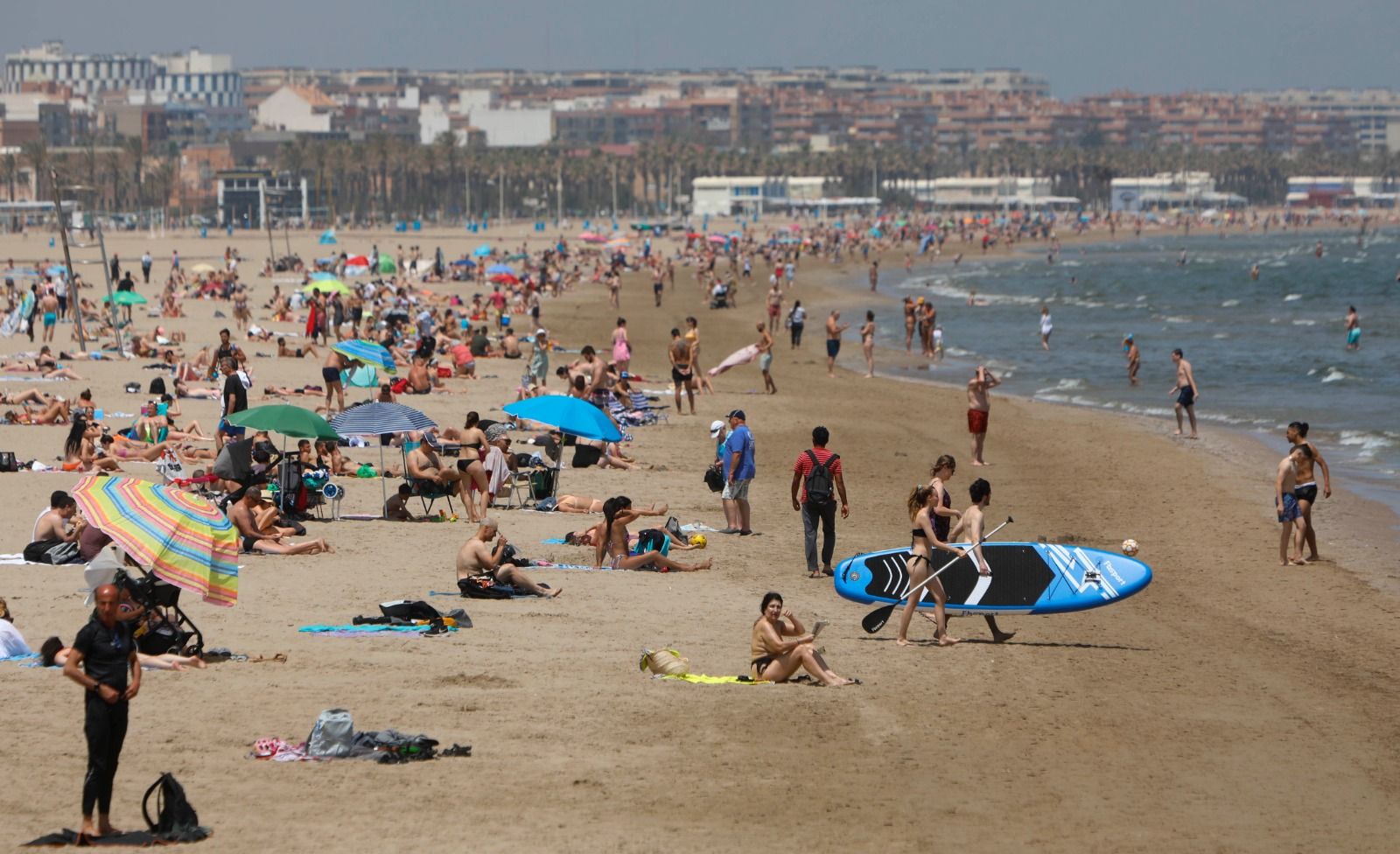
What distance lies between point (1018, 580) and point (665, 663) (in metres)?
3.11

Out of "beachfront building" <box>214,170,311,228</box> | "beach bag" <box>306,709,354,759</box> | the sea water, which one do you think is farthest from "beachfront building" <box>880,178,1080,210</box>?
"beach bag" <box>306,709,354,759</box>

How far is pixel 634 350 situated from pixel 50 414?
59.1ft

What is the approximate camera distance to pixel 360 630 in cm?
1128

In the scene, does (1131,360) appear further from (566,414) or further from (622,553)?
(622,553)

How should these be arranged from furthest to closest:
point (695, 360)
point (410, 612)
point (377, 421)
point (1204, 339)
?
point (1204, 339) < point (695, 360) < point (377, 421) < point (410, 612)

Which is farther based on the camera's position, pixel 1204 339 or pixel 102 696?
pixel 1204 339

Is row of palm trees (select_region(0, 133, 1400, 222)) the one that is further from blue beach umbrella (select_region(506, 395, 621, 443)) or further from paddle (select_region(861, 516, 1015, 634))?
paddle (select_region(861, 516, 1015, 634))

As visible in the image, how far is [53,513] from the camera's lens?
1322cm

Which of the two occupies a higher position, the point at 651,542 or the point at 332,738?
the point at 332,738

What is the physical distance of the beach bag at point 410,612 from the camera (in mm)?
11500

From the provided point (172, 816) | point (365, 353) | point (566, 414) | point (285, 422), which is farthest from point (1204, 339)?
point (172, 816)

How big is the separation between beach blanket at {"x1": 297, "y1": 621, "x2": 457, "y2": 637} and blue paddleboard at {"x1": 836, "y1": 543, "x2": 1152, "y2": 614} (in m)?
3.21

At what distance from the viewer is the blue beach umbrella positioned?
1633 cm

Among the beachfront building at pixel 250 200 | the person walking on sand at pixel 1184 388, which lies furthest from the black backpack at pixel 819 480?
the beachfront building at pixel 250 200
